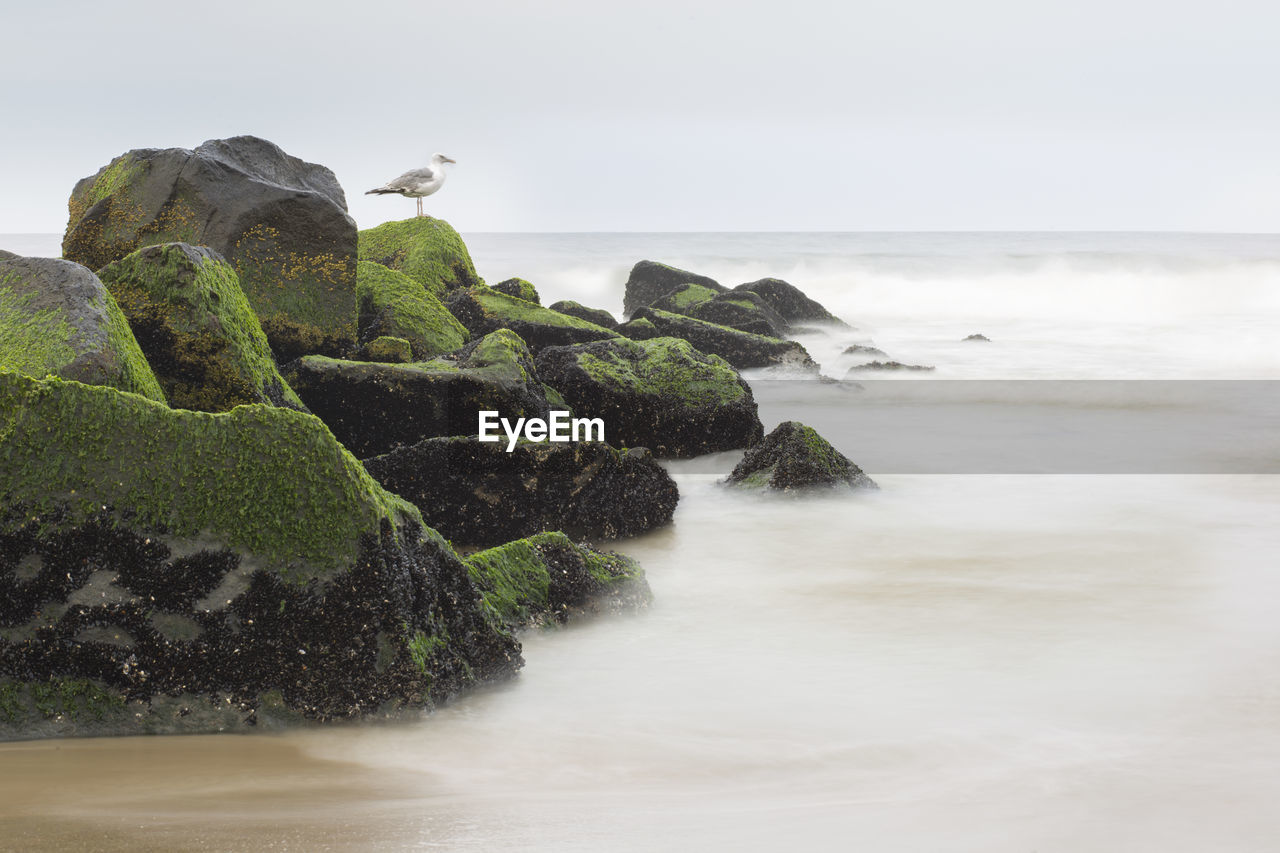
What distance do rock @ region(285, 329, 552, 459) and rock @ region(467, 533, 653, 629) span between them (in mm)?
1744

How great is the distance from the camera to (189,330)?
15.7 feet

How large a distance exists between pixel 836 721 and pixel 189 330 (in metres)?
3.01

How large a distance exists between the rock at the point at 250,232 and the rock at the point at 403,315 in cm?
61

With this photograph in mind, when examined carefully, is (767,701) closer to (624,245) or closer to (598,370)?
(598,370)

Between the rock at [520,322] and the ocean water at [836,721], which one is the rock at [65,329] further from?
the rock at [520,322]

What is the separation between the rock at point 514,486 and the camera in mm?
5137

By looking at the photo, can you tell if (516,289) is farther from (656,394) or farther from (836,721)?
(836,721)

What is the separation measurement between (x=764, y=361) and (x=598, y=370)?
5434 millimetres

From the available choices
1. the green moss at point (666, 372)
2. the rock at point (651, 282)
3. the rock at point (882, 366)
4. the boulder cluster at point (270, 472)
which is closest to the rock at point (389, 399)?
the boulder cluster at point (270, 472)

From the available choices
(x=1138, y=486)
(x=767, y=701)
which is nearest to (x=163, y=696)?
(x=767, y=701)

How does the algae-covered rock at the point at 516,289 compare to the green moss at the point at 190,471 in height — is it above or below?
above

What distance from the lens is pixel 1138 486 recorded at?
7547 millimetres

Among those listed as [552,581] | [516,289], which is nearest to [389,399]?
[552,581]

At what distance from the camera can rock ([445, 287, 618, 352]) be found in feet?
30.5
